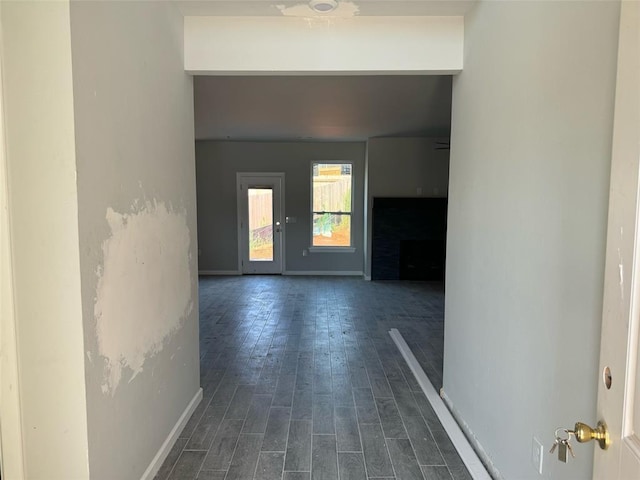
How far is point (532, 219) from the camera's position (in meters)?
1.50

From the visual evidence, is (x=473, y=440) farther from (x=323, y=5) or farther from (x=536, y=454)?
(x=323, y=5)

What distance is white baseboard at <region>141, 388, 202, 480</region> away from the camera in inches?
73.2

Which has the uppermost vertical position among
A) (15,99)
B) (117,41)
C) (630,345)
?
(117,41)

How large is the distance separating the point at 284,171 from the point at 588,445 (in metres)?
6.83

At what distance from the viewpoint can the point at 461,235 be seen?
234 centimetres

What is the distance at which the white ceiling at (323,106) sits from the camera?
13.2 feet

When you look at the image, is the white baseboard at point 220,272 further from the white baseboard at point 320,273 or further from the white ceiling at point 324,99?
the white ceiling at point 324,99

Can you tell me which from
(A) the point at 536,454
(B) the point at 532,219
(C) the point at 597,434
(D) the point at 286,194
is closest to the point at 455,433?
(A) the point at 536,454

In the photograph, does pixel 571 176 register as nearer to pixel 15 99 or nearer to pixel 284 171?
pixel 15 99

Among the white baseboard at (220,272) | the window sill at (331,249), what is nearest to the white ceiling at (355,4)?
the window sill at (331,249)

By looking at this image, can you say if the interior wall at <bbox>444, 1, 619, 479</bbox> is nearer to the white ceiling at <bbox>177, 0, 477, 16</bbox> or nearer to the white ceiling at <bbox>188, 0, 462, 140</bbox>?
the white ceiling at <bbox>177, 0, 477, 16</bbox>

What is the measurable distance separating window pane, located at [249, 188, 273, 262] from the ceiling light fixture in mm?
5625

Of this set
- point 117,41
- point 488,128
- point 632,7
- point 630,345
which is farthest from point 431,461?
point 117,41

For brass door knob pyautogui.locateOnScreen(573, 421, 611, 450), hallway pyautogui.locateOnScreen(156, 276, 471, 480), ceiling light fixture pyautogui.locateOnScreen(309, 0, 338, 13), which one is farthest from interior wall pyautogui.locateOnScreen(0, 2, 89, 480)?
brass door knob pyautogui.locateOnScreen(573, 421, 611, 450)
